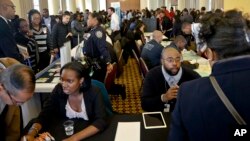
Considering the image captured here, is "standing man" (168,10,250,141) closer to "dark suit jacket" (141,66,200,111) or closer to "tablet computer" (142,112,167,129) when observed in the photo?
"tablet computer" (142,112,167,129)

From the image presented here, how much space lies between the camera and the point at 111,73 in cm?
374

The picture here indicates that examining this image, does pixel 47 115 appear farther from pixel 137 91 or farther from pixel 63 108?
pixel 137 91

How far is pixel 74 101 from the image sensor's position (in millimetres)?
2240

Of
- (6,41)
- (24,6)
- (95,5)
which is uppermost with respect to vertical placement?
(95,5)

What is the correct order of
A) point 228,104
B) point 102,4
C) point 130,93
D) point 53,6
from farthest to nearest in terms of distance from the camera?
point 102,4
point 53,6
point 130,93
point 228,104

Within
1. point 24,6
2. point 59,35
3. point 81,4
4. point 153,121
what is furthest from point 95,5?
point 153,121

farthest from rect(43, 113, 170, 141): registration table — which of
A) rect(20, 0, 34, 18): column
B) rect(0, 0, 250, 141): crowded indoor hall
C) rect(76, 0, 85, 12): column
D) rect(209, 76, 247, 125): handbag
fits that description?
rect(76, 0, 85, 12): column

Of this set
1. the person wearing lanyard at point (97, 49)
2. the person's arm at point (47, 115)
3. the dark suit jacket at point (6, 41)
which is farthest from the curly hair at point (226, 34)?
the person wearing lanyard at point (97, 49)

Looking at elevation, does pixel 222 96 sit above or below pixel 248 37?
below

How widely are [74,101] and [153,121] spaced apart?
2.14ft

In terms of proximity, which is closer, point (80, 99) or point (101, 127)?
point (101, 127)

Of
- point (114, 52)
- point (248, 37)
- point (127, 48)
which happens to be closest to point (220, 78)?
point (248, 37)

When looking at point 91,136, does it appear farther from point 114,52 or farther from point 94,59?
point 114,52

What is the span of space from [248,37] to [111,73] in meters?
2.79
